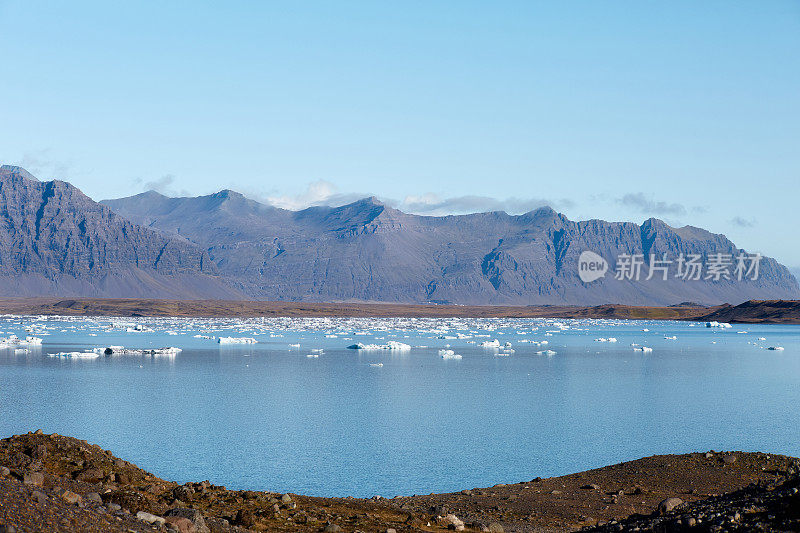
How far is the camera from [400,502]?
565 inches

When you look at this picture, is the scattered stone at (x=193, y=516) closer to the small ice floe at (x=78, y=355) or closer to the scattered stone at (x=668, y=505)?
the scattered stone at (x=668, y=505)

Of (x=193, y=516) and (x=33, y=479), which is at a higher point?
(x=33, y=479)

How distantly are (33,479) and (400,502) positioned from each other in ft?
20.7

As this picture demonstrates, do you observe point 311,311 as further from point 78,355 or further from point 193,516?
point 193,516

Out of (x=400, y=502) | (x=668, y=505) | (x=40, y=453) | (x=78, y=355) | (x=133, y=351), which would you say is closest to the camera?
(x=668, y=505)

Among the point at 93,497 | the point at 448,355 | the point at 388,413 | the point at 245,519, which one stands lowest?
the point at 388,413

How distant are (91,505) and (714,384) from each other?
3814 centimetres

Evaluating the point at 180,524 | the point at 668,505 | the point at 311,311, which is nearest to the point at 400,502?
the point at 668,505

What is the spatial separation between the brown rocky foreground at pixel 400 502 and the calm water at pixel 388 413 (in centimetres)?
345

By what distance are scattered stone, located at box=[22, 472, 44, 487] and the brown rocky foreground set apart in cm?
2

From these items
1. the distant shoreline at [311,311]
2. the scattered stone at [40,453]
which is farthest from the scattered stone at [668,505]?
the distant shoreline at [311,311]

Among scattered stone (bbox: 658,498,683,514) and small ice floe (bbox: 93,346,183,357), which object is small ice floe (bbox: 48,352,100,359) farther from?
scattered stone (bbox: 658,498,683,514)

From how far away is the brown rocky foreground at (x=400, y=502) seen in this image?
9.34 meters

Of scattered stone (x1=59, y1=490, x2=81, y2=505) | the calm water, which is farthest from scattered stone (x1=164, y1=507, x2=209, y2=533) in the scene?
the calm water
